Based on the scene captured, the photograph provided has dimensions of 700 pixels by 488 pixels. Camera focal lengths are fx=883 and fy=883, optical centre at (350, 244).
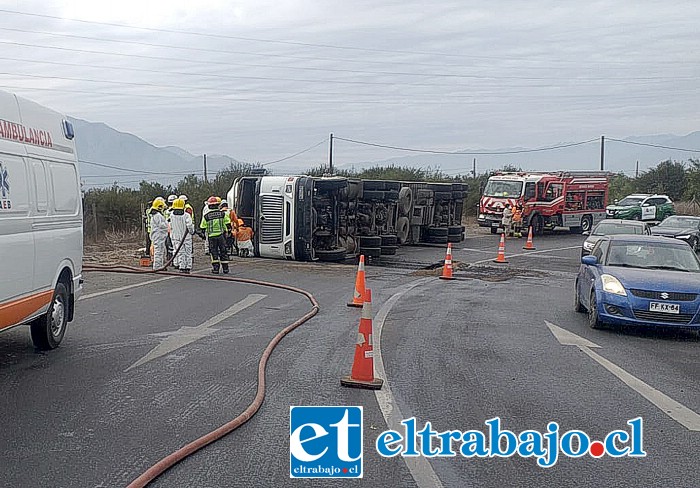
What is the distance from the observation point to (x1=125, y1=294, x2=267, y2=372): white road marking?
978 cm

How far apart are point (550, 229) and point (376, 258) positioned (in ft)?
60.6

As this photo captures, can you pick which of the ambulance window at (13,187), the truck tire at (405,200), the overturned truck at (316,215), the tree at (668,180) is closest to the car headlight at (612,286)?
the ambulance window at (13,187)

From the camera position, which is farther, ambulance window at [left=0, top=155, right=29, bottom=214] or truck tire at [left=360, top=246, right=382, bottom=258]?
truck tire at [left=360, top=246, right=382, bottom=258]

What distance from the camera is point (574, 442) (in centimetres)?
670

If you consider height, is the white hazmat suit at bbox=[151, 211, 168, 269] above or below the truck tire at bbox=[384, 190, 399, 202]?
below

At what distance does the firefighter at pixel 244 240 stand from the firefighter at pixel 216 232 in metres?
3.29

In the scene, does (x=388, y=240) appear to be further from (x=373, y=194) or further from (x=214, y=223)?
(x=214, y=223)

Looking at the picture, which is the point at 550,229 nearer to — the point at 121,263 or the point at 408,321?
the point at 121,263

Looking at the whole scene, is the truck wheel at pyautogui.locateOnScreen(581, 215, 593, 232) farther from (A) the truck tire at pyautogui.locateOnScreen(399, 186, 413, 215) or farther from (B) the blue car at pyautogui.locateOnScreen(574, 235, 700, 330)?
(B) the blue car at pyautogui.locateOnScreen(574, 235, 700, 330)

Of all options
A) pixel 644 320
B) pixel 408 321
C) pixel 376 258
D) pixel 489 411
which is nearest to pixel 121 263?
pixel 376 258

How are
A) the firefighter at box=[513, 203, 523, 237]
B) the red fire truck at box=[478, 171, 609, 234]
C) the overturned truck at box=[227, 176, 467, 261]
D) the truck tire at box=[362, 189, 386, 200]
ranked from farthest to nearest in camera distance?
the red fire truck at box=[478, 171, 609, 234] < the firefighter at box=[513, 203, 523, 237] < the truck tire at box=[362, 189, 386, 200] < the overturned truck at box=[227, 176, 467, 261]

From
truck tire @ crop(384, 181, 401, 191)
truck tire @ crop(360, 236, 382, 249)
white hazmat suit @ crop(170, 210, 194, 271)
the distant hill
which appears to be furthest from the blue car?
the distant hill

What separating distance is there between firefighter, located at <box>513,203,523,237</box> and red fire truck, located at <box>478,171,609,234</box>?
23 centimetres

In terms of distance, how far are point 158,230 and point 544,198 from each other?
949 inches
